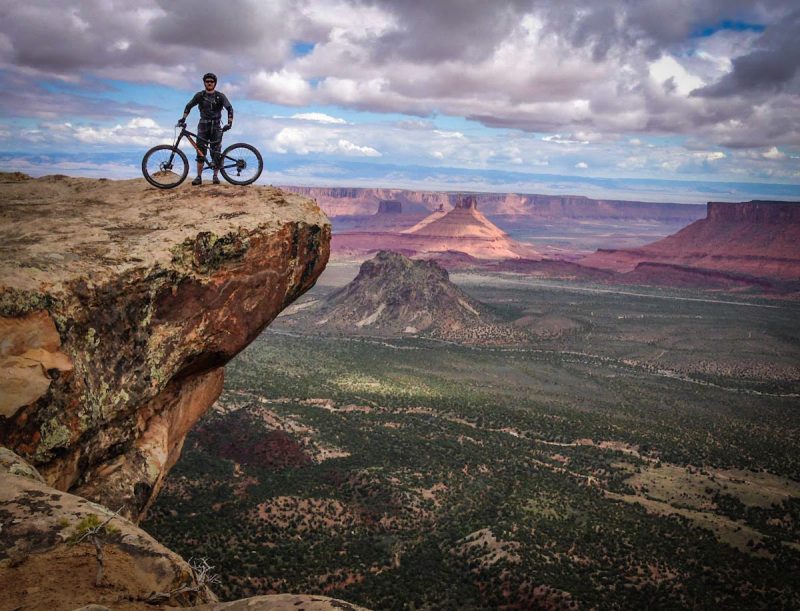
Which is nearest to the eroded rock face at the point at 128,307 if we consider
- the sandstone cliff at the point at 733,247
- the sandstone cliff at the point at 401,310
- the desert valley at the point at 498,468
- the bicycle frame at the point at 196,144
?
the bicycle frame at the point at 196,144

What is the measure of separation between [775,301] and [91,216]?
143116mm

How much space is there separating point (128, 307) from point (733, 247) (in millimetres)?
185877

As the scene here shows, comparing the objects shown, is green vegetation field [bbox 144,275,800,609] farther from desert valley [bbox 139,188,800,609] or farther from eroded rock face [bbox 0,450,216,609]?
eroded rock face [bbox 0,450,216,609]

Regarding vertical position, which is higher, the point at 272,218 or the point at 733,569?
the point at 272,218

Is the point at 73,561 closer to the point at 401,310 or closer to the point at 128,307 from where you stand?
the point at 128,307

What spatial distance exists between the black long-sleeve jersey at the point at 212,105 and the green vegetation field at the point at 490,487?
14053 millimetres

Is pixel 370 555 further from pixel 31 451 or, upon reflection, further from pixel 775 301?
pixel 775 301

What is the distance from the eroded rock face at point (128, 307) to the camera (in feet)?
36.2

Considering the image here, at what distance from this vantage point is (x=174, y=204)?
16.6 meters

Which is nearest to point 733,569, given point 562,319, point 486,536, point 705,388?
point 486,536

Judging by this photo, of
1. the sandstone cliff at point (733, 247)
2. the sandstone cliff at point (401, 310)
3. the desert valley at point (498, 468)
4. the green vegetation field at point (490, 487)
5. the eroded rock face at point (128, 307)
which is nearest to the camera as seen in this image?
the eroded rock face at point (128, 307)

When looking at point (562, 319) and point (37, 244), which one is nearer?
point (37, 244)

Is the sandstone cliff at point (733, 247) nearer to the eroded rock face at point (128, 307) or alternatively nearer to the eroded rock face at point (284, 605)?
the eroded rock face at point (128, 307)

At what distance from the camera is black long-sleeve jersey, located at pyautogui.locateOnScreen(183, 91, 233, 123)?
16752mm
